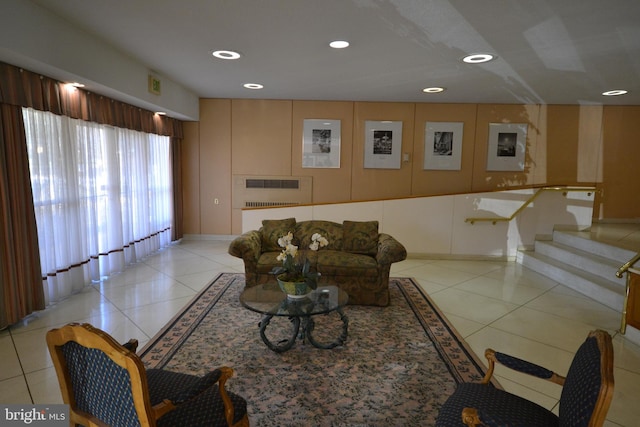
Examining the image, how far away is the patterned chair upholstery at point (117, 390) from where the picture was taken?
48.9 inches

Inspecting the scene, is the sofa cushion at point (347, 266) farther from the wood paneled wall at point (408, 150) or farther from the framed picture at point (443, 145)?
the framed picture at point (443, 145)

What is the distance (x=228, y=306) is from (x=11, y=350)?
1.86 meters

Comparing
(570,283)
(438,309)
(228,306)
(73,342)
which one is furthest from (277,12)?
(570,283)

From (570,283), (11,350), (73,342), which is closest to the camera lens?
(73,342)

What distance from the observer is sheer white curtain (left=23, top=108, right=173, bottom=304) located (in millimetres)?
3650

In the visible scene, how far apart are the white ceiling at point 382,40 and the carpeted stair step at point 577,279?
105 inches

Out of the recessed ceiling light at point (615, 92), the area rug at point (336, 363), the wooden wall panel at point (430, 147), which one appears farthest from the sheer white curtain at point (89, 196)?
the recessed ceiling light at point (615, 92)

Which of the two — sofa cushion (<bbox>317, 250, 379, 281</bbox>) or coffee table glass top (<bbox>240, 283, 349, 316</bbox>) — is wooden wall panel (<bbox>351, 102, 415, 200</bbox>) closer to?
sofa cushion (<bbox>317, 250, 379, 281</bbox>)

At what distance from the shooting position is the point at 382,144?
6758 mm

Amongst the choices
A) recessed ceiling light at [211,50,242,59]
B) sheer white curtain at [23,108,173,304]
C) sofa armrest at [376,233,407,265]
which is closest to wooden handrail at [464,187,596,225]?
sofa armrest at [376,233,407,265]

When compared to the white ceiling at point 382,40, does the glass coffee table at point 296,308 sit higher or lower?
lower

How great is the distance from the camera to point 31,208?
337 centimetres

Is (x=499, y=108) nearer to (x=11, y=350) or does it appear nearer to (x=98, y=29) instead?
(x=98, y=29)

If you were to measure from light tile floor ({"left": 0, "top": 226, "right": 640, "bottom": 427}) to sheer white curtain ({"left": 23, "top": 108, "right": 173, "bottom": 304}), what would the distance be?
296 millimetres
